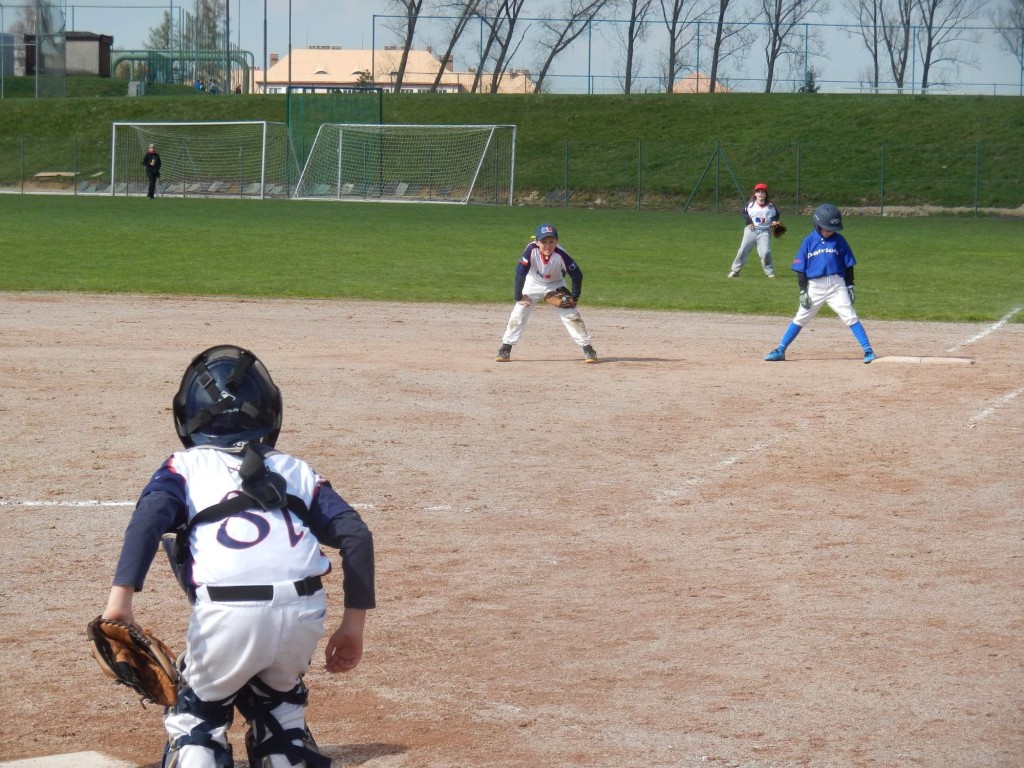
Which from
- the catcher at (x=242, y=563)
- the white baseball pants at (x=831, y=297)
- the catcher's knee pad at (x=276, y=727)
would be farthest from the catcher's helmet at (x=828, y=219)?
the catcher's knee pad at (x=276, y=727)

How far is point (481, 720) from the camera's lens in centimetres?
471

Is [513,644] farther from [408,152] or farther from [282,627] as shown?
[408,152]

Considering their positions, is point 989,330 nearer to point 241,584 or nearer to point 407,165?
point 241,584

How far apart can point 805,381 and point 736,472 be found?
396 cm

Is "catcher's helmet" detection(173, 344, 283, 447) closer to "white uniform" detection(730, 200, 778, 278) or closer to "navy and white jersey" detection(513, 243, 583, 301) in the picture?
"navy and white jersey" detection(513, 243, 583, 301)

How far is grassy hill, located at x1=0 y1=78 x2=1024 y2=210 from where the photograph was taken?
54219 millimetres

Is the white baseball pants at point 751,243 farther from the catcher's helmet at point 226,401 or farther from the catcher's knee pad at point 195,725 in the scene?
the catcher's knee pad at point 195,725

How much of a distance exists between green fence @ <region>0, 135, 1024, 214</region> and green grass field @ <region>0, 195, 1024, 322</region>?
38.5 feet

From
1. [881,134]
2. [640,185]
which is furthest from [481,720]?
[881,134]

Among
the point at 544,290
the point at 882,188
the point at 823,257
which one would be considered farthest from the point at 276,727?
the point at 882,188

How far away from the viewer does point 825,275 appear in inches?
549

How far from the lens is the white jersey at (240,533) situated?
3289mm

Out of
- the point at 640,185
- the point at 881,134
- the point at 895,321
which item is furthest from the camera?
the point at 881,134

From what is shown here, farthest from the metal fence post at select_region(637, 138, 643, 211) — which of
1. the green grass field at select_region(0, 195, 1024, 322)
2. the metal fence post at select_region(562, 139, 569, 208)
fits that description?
the green grass field at select_region(0, 195, 1024, 322)
